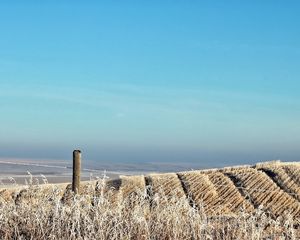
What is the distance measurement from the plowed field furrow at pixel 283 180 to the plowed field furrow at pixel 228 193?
989 millimetres

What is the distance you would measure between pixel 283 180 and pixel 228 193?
1.55 meters

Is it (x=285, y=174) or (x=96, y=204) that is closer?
(x=96, y=204)

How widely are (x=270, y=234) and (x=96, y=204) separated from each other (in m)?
1.90

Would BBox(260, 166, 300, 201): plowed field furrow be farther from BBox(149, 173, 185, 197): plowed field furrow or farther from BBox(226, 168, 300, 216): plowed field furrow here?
BBox(149, 173, 185, 197): plowed field furrow

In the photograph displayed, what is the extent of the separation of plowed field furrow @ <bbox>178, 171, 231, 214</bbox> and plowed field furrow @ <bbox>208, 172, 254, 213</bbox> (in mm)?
116

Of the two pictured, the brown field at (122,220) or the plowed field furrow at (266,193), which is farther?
the plowed field furrow at (266,193)

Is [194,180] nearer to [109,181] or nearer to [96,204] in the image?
[109,181]

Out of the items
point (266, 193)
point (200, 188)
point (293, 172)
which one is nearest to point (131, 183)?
point (200, 188)

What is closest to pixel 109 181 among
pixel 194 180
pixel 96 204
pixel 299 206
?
pixel 194 180

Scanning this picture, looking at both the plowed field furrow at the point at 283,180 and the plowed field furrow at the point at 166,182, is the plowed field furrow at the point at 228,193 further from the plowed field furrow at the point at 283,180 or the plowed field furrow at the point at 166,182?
the plowed field furrow at the point at 283,180

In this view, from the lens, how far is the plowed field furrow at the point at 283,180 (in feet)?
49.8

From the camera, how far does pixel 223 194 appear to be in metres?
15.4

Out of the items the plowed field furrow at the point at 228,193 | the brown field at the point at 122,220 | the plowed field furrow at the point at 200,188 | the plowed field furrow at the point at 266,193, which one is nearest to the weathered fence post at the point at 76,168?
the brown field at the point at 122,220

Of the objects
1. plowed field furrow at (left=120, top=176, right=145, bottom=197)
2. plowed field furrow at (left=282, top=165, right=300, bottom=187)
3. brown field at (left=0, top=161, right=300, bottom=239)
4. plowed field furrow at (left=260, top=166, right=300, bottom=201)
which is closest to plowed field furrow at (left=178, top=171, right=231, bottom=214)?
plowed field furrow at (left=120, top=176, right=145, bottom=197)
